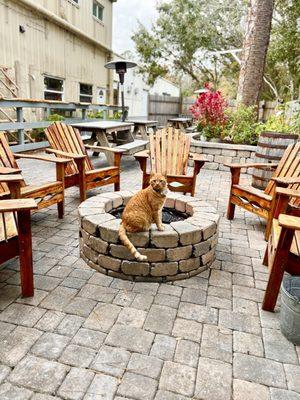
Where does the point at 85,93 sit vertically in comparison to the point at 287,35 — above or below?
below

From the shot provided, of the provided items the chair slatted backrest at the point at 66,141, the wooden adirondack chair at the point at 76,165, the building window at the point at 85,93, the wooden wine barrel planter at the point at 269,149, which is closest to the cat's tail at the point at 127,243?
the wooden adirondack chair at the point at 76,165

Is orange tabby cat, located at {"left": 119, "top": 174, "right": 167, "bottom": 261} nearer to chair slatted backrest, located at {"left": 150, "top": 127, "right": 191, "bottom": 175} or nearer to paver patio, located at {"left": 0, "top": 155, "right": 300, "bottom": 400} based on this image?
paver patio, located at {"left": 0, "top": 155, "right": 300, "bottom": 400}

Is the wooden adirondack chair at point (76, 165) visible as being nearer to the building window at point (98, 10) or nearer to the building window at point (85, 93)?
the building window at point (85, 93)

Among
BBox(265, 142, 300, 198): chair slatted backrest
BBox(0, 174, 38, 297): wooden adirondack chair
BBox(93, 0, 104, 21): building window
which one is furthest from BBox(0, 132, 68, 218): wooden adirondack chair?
BBox(93, 0, 104, 21): building window

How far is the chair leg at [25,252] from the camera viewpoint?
6.45ft

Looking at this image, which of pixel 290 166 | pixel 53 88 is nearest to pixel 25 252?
pixel 290 166

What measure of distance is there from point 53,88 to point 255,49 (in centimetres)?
656

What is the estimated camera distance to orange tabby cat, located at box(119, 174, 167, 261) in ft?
7.26

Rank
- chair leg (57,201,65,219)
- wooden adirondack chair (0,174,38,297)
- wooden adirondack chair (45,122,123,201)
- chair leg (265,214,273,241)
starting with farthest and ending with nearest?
wooden adirondack chair (45,122,123,201) < chair leg (57,201,65,219) < chair leg (265,214,273,241) < wooden adirondack chair (0,174,38,297)

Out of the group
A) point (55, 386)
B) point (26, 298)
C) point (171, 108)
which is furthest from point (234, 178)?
point (171, 108)

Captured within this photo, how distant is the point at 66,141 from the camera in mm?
4195

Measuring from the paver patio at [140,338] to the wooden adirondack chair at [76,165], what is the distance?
1.34 meters

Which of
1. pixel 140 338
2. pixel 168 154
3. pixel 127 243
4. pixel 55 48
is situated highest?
pixel 55 48

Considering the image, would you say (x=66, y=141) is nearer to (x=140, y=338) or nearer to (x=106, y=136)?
(x=106, y=136)
